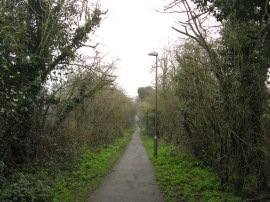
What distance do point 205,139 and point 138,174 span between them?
347 centimetres

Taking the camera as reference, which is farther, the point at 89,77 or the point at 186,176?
the point at 89,77

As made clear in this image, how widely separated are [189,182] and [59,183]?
4865 millimetres

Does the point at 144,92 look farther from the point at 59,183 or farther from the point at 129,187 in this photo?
Answer: the point at 59,183

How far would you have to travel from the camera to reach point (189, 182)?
40.6ft

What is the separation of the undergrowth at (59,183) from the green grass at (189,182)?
2.62 m

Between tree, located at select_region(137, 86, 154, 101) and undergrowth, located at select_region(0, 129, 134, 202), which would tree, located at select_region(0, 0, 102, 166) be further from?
tree, located at select_region(137, 86, 154, 101)

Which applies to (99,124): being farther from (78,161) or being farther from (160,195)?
(160,195)

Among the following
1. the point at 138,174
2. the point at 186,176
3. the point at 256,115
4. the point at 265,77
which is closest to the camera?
the point at 265,77

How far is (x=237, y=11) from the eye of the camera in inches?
276

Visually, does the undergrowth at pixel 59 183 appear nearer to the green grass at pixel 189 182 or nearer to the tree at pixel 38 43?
the tree at pixel 38 43

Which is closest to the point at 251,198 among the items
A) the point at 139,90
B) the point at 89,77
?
the point at 89,77

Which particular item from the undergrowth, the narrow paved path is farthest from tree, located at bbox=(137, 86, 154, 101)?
the narrow paved path

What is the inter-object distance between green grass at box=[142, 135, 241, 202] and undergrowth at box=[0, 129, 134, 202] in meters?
2.62

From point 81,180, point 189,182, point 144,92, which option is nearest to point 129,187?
point 81,180
